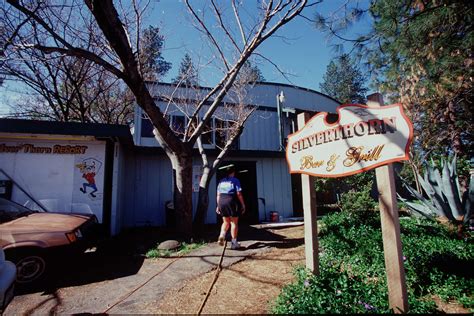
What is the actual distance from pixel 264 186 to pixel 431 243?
6999 mm

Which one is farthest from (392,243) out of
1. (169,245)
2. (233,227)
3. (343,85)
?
(343,85)

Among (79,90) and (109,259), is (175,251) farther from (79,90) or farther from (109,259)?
(79,90)

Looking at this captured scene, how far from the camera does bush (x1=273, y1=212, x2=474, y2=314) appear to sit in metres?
2.89

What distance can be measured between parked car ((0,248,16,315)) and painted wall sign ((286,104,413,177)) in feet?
12.2

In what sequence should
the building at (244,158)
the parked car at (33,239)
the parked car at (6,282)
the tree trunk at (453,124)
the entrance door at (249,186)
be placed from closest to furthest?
the parked car at (6,282), the parked car at (33,239), the tree trunk at (453,124), the building at (244,158), the entrance door at (249,186)

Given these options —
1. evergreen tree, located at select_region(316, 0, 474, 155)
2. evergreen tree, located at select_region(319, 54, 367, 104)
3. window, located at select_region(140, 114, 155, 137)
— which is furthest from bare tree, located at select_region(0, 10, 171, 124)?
evergreen tree, located at select_region(319, 54, 367, 104)

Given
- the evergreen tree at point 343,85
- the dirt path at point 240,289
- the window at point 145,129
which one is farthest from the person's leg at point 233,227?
the evergreen tree at point 343,85

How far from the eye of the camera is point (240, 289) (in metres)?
3.79

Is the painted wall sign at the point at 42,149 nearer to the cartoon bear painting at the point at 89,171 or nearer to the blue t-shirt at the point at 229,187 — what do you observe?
the cartoon bear painting at the point at 89,171

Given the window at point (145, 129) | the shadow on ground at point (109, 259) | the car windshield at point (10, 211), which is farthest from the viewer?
the window at point (145, 129)

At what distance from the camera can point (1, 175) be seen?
718cm

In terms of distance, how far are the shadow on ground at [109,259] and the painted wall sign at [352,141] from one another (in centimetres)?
328

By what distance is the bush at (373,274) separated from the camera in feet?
9.48

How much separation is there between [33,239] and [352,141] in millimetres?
5168
